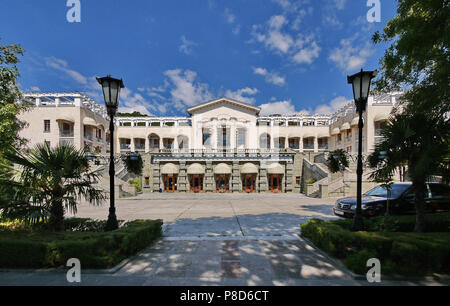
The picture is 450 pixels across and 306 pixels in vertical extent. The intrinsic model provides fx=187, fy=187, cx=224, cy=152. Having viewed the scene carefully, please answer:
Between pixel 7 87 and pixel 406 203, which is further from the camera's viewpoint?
pixel 7 87

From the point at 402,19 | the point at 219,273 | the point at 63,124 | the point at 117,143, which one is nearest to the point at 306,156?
the point at 402,19

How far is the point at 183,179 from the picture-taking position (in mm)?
26031

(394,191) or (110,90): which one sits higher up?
(110,90)

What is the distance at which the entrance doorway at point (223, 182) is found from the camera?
85.3ft

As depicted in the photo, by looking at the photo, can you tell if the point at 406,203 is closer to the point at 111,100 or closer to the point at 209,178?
the point at 111,100

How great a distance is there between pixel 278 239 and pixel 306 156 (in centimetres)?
2243

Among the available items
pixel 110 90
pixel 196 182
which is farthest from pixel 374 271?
pixel 196 182

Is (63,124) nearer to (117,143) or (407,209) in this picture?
(117,143)

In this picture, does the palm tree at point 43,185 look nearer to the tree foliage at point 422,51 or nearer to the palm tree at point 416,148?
the palm tree at point 416,148

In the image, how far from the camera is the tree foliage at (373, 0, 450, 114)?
20.4ft

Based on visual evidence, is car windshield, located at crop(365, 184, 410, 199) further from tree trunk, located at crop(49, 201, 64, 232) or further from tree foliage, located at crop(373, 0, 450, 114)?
tree trunk, located at crop(49, 201, 64, 232)

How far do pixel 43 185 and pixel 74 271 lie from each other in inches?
109

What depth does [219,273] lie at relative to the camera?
4473mm

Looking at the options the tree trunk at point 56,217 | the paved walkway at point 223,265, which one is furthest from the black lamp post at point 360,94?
the tree trunk at point 56,217
